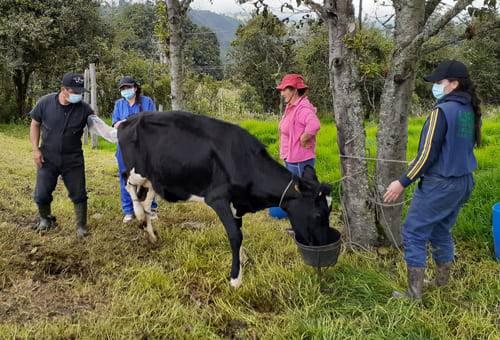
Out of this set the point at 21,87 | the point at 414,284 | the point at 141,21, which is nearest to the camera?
the point at 414,284

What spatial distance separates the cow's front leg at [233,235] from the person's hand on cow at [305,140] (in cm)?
131

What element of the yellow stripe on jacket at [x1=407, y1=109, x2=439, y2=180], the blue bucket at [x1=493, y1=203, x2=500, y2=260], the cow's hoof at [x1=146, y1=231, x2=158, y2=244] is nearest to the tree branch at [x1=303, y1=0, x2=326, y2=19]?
the yellow stripe on jacket at [x1=407, y1=109, x2=439, y2=180]

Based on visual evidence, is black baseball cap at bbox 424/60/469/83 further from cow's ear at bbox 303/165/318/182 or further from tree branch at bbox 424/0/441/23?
tree branch at bbox 424/0/441/23

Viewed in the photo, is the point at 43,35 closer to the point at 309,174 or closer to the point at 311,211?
the point at 309,174

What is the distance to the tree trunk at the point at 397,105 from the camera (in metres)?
4.20

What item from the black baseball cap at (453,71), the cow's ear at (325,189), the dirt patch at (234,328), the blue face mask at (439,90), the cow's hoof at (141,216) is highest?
the black baseball cap at (453,71)

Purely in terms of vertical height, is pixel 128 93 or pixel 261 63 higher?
pixel 261 63

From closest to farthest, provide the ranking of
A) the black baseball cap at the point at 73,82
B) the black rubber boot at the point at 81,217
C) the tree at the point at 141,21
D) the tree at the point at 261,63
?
the black baseball cap at the point at 73,82 < the black rubber boot at the point at 81,217 < the tree at the point at 261,63 < the tree at the point at 141,21

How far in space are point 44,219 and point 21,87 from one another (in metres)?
12.7

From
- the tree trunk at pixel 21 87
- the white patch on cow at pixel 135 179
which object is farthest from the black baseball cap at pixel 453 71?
the tree trunk at pixel 21 87

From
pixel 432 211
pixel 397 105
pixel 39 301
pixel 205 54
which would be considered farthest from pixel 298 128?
pixel 205 54

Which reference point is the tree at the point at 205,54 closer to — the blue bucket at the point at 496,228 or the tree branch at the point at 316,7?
the tree branch at the point at 316,7

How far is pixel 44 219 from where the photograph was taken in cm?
509

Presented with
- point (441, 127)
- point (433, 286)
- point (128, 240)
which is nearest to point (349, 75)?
point (441, 127)
